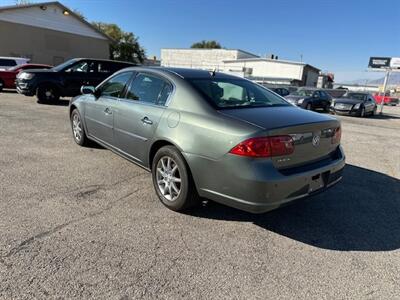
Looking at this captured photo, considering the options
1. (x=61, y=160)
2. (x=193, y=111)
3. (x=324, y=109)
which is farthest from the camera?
(x=324, y=109)

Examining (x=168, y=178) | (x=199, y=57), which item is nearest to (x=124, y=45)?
(x=199, y=57)

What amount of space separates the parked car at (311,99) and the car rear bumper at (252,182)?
15913 mm

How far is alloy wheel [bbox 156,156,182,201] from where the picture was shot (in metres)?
3.70

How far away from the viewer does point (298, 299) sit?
2492 mm

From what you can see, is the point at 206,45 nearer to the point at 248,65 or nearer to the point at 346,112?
the point at 248,65

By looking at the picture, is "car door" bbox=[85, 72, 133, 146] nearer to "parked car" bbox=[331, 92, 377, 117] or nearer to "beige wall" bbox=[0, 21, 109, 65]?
"parked car" bbox=[331, 92, 377, 117]

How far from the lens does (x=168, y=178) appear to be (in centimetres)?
380

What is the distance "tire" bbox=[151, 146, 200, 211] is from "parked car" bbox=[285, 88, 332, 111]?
15.7 metres

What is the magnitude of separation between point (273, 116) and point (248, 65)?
54291 mm

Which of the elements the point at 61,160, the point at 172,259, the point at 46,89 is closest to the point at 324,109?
the point at 46,89

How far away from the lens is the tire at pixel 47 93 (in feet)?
41.2

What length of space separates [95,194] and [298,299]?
273 cm

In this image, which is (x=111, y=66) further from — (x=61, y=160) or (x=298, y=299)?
(x=298, y=299)

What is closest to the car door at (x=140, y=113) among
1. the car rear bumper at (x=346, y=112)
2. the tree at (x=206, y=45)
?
the car rear bumper at (x=346, y=112)
